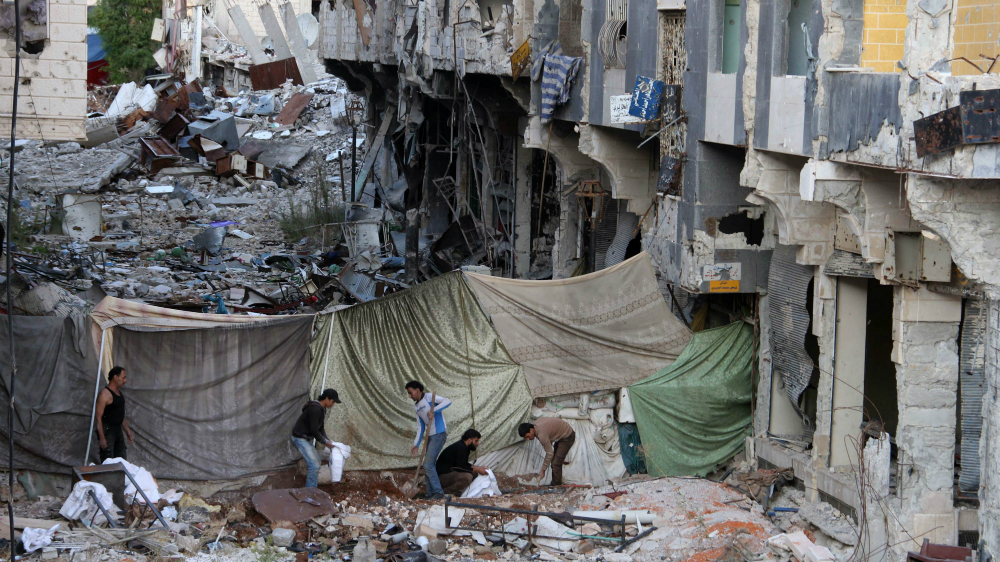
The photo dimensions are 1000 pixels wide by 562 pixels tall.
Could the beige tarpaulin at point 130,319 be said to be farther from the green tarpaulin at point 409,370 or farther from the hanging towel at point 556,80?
the hanging towel at point 556,80

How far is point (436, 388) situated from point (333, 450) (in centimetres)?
124

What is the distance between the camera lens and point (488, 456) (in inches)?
407

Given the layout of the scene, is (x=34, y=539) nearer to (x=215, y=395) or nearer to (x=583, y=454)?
(x=215, y=395)

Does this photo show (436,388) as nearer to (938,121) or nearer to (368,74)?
(938,121)

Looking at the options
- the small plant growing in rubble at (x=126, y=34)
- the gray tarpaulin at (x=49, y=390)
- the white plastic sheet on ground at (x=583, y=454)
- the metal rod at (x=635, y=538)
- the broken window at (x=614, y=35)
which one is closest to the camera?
the metal rod at (x=635, y=538)

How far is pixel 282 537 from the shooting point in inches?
329

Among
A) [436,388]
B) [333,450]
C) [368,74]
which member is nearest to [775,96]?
[436,388]

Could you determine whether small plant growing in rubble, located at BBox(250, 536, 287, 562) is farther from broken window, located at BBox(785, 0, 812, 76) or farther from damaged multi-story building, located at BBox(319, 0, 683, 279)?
damaged multi-story building, located at BBox(319, 0, 683, 279)

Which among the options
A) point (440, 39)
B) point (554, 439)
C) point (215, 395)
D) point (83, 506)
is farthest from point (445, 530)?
point (440, 39)

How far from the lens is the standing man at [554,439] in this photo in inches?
401

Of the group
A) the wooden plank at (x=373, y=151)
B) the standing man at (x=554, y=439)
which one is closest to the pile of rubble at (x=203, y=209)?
the wooden plank at (x=373, y=151)

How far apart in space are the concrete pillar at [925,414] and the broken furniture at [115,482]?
19.5 ft

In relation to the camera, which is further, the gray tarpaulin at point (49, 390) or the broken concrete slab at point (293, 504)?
the gray tarpaulin at point (49, 390)

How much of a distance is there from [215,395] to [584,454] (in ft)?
12.0
